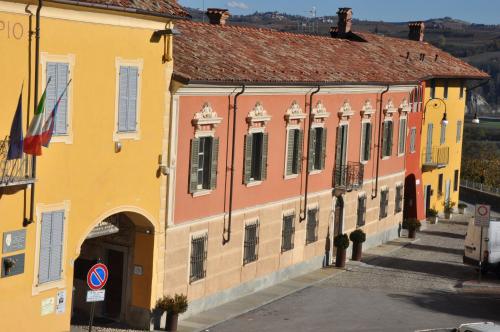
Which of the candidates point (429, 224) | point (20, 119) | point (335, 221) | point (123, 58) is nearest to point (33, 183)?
point (20, 119)

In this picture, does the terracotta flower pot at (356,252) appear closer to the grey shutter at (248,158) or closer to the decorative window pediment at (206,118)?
the grey shutter at (248,158)

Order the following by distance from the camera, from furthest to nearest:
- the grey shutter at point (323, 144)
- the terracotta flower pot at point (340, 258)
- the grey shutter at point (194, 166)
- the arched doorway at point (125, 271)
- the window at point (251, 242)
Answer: the terracotta flower pot at point (340, 258), the grey shutter at point (323, 144), the window at point (251, 242), the grey shutter at point (194, 166), the arched doorway at point (125, 271)

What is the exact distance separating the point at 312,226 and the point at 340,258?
186 centimetres

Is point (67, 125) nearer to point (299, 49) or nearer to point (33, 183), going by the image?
point (33, 183)

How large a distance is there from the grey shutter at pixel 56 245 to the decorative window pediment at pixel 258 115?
29.3ft

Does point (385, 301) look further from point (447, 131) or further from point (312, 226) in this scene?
point (447, 131)

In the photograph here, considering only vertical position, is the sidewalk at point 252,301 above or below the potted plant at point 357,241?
below

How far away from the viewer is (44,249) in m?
20.0

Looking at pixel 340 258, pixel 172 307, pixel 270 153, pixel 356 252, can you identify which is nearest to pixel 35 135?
pixel 172 307

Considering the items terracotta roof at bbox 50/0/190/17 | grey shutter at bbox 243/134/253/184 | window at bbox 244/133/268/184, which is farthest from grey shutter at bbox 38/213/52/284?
window at bbox 244/133/268/184

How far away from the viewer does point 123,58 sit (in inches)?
856

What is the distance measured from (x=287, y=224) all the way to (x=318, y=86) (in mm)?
4717

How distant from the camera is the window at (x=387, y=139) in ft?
130

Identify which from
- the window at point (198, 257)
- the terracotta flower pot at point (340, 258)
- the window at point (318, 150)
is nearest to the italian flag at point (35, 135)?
the window at point (198, 257)
